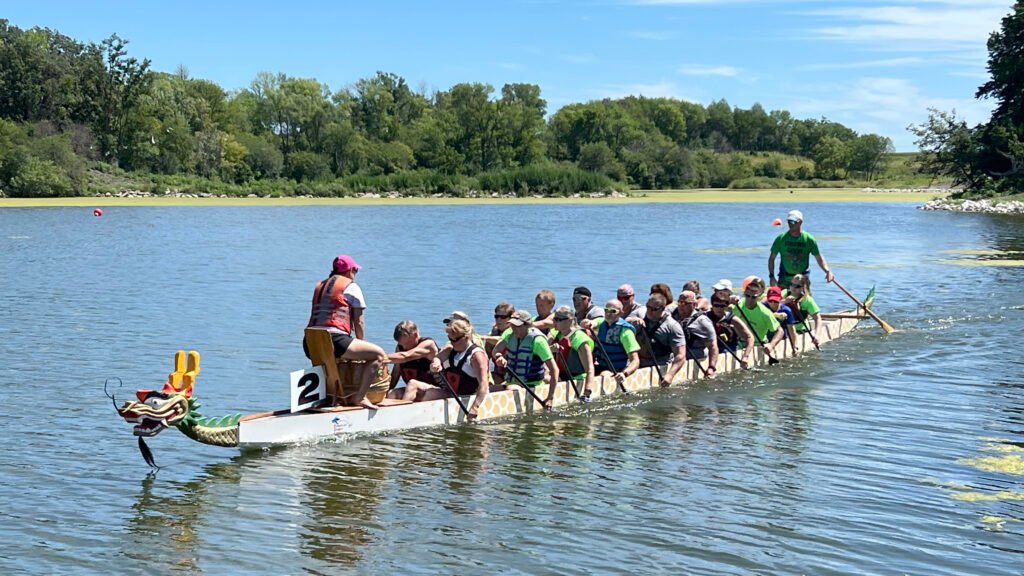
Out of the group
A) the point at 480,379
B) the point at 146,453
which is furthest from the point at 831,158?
the point at 146,453

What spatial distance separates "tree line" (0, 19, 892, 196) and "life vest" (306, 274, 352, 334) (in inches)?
2638

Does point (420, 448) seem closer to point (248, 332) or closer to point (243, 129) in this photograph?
point (248, 332)

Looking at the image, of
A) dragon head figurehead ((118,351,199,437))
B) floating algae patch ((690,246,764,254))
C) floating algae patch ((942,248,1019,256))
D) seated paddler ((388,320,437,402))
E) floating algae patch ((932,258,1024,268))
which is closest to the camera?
dragon head figurehead ((118,351,199,437))

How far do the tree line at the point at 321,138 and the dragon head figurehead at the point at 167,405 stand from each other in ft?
222

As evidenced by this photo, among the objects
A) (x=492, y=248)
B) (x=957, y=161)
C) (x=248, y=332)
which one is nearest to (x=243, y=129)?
(x=957, y=161)

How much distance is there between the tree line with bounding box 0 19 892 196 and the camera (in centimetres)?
8550

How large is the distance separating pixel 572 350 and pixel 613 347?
27.5 inches

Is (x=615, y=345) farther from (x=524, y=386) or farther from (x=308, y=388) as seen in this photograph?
(x=308, y=388)

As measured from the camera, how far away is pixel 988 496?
413 inches

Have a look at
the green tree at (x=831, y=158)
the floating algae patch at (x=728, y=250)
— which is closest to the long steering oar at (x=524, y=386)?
the floating algae patch at (x=728, y=250)

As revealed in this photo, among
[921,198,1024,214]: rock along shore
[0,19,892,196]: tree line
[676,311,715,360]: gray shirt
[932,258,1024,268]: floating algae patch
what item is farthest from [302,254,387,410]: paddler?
[0,19,892,196]: tree line

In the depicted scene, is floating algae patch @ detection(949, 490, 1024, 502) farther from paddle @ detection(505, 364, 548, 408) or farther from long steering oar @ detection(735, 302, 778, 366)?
long steering oar @ detection(735, 302, 778, 366)

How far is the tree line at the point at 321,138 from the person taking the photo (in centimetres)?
8550

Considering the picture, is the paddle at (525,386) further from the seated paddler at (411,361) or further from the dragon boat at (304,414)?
the seated paddler at (411,361)
